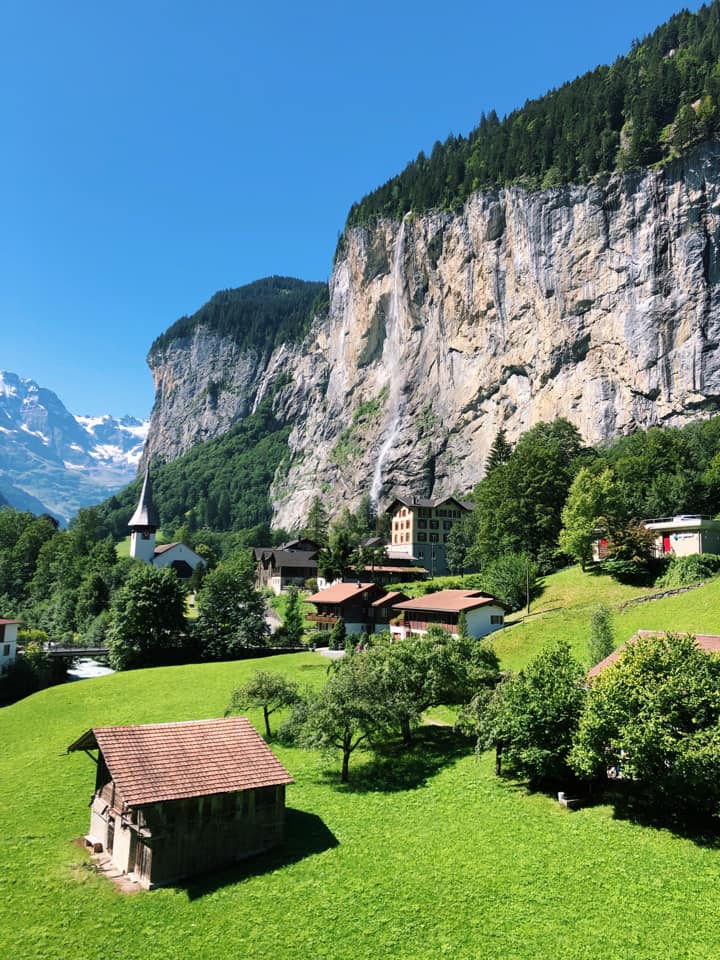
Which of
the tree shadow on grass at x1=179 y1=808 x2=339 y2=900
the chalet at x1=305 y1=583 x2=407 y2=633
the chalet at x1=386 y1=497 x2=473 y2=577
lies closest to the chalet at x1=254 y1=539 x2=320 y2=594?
the chalet at x1=386 y1=497 x2=473 y2=577

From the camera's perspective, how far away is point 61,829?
2472cm

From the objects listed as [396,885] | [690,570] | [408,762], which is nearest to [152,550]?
[690,570]

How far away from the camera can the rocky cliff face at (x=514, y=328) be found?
101500 millimetres

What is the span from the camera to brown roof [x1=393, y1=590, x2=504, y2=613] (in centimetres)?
5278

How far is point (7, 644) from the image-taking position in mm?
58281

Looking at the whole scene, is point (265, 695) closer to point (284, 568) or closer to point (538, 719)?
point (538, 719)

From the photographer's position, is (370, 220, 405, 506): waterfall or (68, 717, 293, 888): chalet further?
(370, 220, 405, 506): waterfall

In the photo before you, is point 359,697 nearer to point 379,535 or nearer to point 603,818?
point 603,818

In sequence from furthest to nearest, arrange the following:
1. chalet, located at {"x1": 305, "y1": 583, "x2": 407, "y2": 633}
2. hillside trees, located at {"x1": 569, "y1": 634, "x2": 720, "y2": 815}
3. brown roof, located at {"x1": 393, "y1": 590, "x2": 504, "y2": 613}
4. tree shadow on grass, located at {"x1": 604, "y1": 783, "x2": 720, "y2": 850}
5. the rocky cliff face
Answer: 1. the rocky cliff face
2. chalet, located at {"x1": 305, "y1": 583, "x2": 407, "y2": 633}
3. brown roof, located at {"x1": 393, "y1": 590, "x2": 504, "y2": 613}
4. tree shadow on grass, located at {"x1": 604, "y1": 783, "x2": 720, "y2": 850}
5. hillside trees, located at {"x1": 569, "y1": 634, "x2": 720, "y2": 815}

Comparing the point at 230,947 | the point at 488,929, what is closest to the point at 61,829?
the point at 230,947

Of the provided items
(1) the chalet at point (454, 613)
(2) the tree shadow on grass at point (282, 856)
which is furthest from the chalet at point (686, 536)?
(2) the tree shadow on grass at point (282, 856)

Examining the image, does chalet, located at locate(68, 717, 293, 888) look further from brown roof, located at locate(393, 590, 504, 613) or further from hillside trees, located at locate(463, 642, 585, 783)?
brown roof, located at locate(393, 590, 504, 613)

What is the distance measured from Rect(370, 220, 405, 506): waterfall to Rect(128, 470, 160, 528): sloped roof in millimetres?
48489

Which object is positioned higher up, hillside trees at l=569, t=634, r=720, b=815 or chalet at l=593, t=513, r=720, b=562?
chalet at l=593, t=513, r=720, b=562
